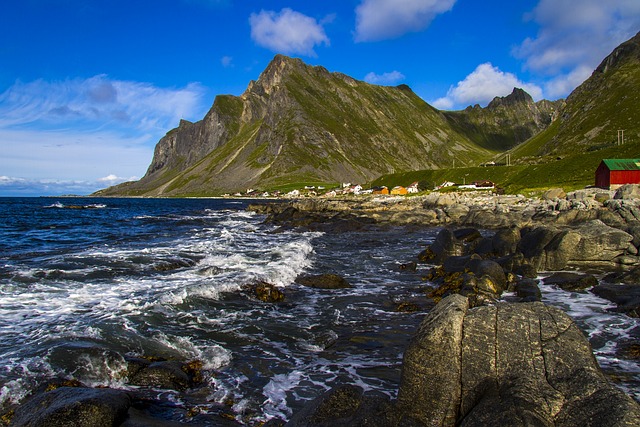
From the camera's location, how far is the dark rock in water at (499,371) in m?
6.01

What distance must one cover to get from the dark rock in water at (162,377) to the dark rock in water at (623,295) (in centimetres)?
1565

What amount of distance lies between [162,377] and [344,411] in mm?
5546

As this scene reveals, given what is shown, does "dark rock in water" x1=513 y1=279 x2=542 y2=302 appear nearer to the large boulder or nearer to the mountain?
the large boulder

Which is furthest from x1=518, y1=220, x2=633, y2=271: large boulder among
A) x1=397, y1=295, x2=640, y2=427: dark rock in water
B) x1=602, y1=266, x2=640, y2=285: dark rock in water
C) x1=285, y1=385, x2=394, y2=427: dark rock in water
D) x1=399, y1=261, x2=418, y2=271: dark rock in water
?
x1=285, y1=385, x2=394, y2=427: dark rock in water

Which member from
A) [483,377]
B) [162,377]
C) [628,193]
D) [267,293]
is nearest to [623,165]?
[628,193]

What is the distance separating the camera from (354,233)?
49375 millimetres

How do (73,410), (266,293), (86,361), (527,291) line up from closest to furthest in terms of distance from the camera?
(73,410) → (86,361) → (527,291) → (266,293)

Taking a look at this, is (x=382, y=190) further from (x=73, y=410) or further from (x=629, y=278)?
(x=73, y=410)

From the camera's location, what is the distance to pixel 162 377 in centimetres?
1013

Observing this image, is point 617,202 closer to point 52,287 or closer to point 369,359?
point 369,359

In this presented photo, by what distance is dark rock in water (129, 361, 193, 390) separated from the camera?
9.96m

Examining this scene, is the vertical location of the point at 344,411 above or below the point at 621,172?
below

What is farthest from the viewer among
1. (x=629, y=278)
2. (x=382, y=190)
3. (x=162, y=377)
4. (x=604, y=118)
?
(x=604, y=118)

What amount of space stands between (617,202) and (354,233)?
88.3ft
